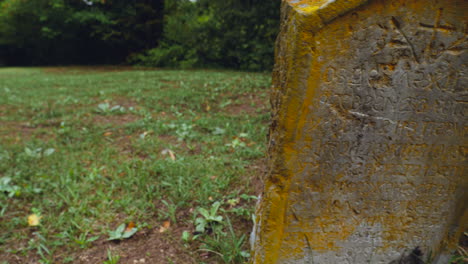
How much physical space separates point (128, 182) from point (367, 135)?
196 centimetres

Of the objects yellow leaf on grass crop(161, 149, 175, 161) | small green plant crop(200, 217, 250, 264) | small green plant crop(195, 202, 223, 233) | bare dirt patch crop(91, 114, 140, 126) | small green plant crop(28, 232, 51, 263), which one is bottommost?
small green plant crop(28, 232, 51, 263)

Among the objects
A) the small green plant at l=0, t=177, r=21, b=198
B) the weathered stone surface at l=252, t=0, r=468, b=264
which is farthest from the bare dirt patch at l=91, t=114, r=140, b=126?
the weathered stone surface at l=252, t=0, r=468, b=264

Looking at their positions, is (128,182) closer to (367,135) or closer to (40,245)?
(40,245)

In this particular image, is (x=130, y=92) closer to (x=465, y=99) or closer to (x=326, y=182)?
(x=326, y=182)

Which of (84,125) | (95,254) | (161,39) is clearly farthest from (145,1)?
(95,254)

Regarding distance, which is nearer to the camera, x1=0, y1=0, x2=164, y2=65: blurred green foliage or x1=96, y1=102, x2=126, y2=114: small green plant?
x1=96, y1=102, x2=126, y2=114: small green plant

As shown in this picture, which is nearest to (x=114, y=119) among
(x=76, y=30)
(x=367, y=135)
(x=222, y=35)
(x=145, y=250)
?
(x=145, y=250)

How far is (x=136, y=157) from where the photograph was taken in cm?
305

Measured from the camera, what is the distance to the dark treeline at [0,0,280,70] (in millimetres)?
9406

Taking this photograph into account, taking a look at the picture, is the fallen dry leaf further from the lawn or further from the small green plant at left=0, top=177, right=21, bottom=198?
the small green plant at left=0, top=177, right=21, bottom=198

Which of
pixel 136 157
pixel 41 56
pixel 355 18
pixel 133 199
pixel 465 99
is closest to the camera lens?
pixel 355 18

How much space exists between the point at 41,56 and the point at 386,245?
18.9 m

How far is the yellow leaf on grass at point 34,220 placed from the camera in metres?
2.18

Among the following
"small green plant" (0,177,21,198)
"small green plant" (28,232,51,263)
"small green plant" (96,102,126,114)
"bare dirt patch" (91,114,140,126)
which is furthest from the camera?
"small green plant" (96,102,126,114)
